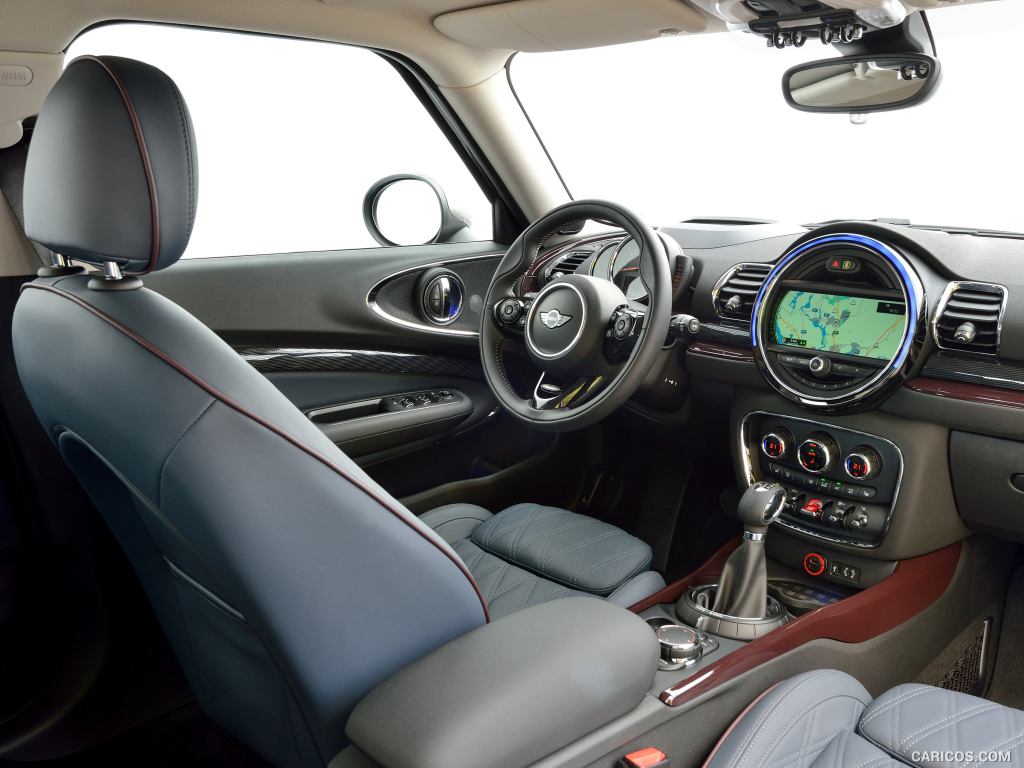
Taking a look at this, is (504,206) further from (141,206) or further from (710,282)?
(141,206)

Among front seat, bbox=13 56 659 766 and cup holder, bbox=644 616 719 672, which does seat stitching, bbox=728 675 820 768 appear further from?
front seat, bbox=13 56 659 766

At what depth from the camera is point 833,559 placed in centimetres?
186

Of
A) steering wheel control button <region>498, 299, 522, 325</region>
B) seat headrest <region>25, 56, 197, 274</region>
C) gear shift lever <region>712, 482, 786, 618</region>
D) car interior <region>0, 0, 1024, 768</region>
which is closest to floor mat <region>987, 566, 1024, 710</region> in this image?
car interior <region>0, 0, 1024, 768</region>

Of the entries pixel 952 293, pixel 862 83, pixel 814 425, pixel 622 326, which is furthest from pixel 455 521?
pixel 862 83

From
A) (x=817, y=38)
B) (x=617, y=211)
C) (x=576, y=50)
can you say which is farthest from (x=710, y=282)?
(x=576, y=50)

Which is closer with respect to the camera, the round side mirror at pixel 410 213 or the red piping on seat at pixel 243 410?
the red piping on seat at pixel 243 410

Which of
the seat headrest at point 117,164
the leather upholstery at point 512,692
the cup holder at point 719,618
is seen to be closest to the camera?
the leather upholstery at point 512,692

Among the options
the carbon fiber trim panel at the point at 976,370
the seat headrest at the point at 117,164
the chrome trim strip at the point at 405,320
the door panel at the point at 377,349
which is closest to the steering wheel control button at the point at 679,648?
the carbon fiber trim panel at the point at 976,370

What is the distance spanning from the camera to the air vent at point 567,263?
7.59ft

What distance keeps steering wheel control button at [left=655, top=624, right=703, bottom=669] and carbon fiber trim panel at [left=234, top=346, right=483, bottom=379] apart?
128 centimetres

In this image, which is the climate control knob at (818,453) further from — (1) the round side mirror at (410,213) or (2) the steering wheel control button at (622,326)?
(1) the round side mirror at (410,213)

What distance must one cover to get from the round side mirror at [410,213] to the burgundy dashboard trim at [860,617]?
1.45m

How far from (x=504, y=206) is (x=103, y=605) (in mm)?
1630

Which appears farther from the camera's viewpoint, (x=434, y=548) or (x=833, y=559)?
(x=833, y=559)
